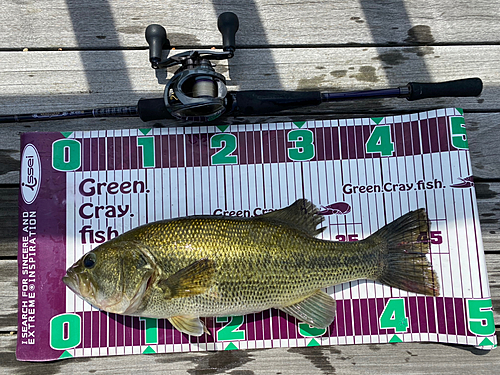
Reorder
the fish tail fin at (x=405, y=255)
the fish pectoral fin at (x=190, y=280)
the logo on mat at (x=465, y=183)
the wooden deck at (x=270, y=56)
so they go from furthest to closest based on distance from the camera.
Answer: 1. the wooden deck at (x=270, y=56)
2. the logo on mat at (x=465, y=183)
3. the fish tail fin at (x=405, y=255)
4. the fish pectoral fin at (x=190, y=280)

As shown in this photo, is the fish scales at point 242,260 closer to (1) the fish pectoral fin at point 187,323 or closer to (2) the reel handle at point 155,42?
(1) the fish pectoral fin at point 187,323

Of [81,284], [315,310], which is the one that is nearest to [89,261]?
[81,284]

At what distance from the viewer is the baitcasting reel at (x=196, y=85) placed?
5.98ft

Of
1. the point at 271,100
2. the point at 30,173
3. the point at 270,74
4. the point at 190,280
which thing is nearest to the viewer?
the point at 190,280

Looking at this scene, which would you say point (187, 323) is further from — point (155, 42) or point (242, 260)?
point (155, 42)

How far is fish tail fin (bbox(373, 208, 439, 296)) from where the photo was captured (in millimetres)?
1905

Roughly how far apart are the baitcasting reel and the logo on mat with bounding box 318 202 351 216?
0.77 metres

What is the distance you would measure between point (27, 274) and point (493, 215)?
260 centimetres

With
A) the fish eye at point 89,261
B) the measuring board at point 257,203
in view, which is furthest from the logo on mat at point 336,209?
the fish eye at point 89,261

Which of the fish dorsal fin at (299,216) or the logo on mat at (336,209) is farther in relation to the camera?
the logo on mat at (336,209)

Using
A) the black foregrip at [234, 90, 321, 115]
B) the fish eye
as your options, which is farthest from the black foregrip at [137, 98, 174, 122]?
the fish eye

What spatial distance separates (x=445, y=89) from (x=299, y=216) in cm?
103

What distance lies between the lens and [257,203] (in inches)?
80.4

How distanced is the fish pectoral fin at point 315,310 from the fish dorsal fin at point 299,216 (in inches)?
13.1
